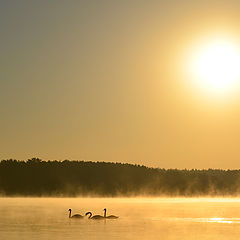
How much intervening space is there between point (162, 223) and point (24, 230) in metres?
15.8

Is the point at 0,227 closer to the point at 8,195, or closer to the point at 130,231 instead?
the point at 130,231

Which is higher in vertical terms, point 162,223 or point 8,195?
point 8,195

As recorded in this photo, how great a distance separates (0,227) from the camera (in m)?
68.7

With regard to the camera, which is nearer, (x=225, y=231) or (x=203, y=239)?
(x=203, y=239)

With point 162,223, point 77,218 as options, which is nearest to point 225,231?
point 162,223

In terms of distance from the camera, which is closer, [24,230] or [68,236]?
[68,236]

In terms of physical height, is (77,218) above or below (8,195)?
below

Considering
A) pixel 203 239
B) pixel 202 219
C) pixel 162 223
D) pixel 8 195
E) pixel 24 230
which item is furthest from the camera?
pixel 8 195

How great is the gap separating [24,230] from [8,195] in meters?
135

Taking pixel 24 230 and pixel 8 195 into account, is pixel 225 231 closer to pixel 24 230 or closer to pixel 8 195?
pixel 24 230

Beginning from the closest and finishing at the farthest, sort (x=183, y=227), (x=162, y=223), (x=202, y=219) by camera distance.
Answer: (x=183, y=227), (x=162, y=223), (x=202, y=219)

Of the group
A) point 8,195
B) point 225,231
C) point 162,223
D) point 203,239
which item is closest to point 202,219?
point 162,223

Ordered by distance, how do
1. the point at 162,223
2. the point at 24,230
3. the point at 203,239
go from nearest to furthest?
the point at 203,239 → the point at 24,230 → the point at 162,223

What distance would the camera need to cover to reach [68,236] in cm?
6116
